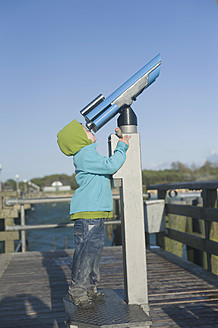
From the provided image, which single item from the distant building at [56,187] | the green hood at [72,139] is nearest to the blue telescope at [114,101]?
the green hood at [72,139]

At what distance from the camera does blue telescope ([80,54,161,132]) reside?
7.54 feet

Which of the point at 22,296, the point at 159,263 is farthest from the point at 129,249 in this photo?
the point at 159,263

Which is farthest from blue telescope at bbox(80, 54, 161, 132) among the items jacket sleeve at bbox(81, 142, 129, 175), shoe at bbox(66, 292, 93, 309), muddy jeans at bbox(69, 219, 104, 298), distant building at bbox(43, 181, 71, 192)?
distant building at bbox(43, 181, 71, 192)

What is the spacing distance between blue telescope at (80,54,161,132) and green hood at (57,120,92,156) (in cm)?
9

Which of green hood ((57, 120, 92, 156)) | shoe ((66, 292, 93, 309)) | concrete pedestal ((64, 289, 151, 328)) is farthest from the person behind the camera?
green hood ((57, 120, 92, 156))

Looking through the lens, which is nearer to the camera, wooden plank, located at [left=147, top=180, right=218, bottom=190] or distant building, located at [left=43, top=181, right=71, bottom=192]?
wooden plank, located at [left=147, top=180, right=218, bottom=190]

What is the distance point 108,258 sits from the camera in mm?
5039

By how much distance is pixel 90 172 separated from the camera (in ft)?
7.70

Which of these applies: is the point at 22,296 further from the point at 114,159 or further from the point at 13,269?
the point at 114,159

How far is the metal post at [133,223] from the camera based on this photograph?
7.30 feet

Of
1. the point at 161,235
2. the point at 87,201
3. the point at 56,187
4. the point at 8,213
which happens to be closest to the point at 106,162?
the point at 87,201

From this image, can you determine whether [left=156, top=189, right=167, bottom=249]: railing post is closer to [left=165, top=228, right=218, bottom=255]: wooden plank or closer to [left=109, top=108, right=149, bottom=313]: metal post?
[left=165, top=228, right=218, bottom=255]: wooden plank

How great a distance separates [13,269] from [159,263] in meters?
1.78

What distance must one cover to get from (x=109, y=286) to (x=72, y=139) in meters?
1.81
